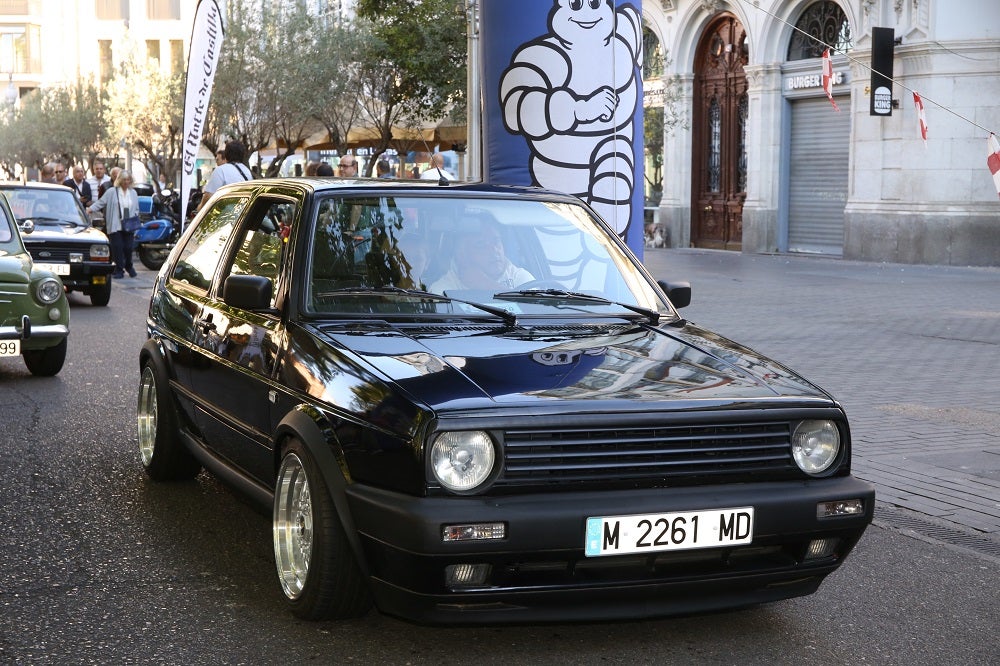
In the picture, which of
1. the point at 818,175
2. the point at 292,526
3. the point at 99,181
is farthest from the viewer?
the point at 818,175

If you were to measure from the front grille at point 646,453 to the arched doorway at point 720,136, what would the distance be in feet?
81.7

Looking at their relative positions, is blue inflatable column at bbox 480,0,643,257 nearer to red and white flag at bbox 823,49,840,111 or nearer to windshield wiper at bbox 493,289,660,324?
windshield wiper at bbox 493,289,660,324

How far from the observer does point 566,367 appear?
418 centimetres

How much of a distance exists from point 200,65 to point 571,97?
28.3ft

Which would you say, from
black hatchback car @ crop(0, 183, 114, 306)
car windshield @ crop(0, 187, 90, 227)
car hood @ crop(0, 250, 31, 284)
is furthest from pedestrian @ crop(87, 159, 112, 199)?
car hood @ crop(0, 250, 31, 284)

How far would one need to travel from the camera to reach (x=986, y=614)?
4586 millimetres

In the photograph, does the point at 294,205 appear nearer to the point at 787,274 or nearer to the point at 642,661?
the point at 642,661

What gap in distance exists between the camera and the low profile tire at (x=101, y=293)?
1692cm

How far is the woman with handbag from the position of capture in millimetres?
20516

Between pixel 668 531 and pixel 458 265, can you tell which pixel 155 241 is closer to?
pixel 458 265

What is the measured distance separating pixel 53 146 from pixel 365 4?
143ft

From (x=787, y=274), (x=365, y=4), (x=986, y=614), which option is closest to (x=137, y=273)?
(x=365, y=4)

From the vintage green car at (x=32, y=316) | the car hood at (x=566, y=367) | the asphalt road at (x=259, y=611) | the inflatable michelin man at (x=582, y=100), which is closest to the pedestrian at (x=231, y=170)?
the vintage green car at (x=32, y=316)

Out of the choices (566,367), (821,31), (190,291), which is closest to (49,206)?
(190,291)
